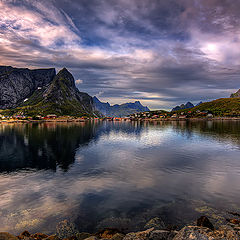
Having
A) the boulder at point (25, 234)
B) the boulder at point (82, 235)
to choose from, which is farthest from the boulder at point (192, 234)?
the boulder at point (25, 234)

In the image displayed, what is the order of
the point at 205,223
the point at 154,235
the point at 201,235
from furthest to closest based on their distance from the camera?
1. the point at 205,223
2. the point at 154,235
3. the point at 201,235

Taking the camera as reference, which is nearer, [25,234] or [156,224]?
[25,234]

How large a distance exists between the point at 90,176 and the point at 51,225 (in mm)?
19189

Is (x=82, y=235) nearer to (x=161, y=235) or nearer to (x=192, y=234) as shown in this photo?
(x=161, y=235)

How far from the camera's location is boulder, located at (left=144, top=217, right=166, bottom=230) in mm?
20438

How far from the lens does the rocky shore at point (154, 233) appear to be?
15.0 meters

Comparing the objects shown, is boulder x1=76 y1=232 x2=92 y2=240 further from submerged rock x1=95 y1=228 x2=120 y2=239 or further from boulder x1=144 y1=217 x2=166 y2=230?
boulder x1=144 y1=217 x2=166 y2=230

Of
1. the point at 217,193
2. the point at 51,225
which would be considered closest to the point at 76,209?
the point at 51,225

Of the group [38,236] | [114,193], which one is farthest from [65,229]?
[114,193]

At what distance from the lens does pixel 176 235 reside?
600 inches

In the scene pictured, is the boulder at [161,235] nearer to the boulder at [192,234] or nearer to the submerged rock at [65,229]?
the boulder at [192,234]

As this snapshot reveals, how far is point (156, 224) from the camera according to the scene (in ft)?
68.5

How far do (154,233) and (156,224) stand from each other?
4.66 meters

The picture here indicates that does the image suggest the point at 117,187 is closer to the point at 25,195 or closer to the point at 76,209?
the point at 76,209
